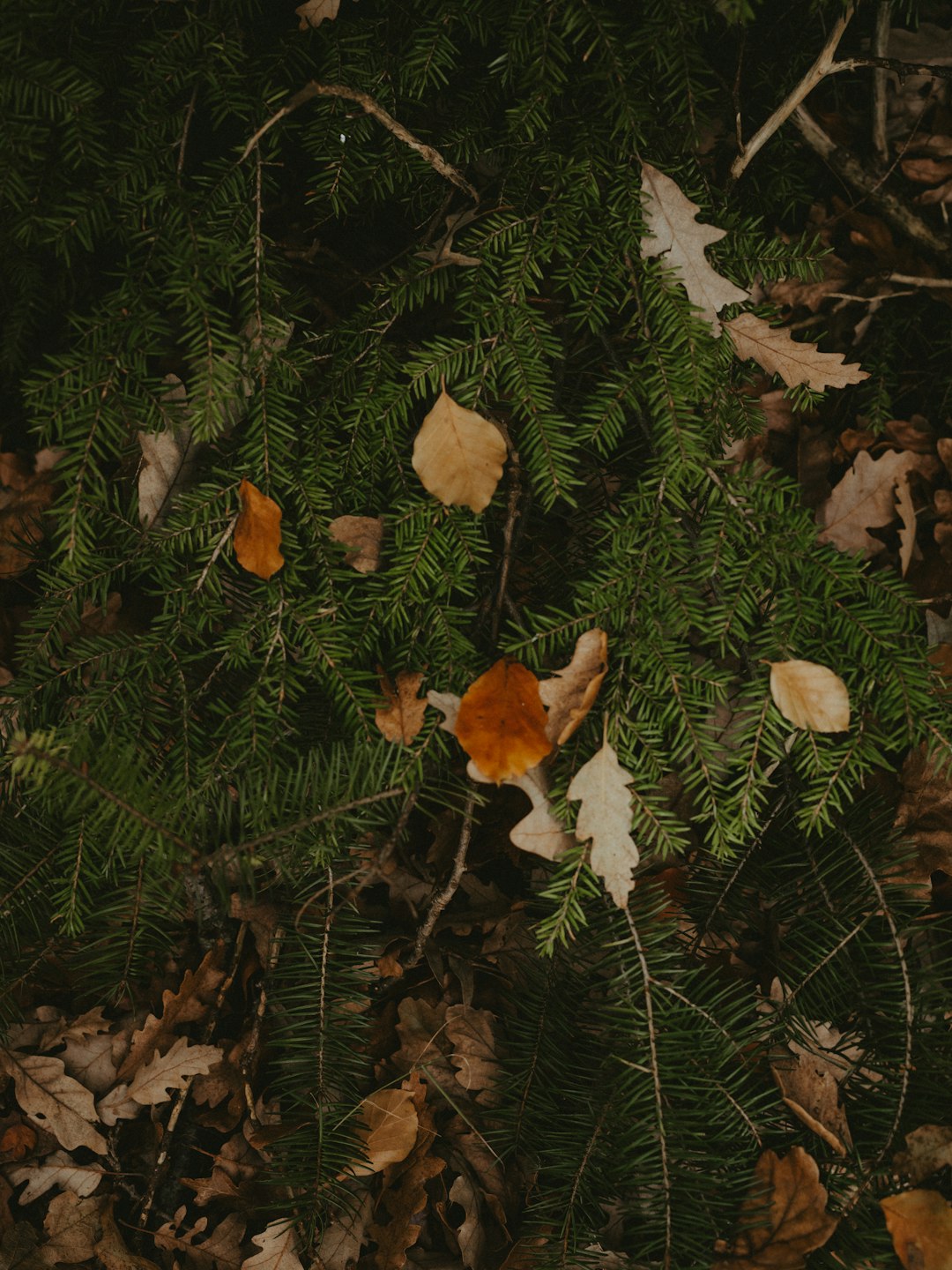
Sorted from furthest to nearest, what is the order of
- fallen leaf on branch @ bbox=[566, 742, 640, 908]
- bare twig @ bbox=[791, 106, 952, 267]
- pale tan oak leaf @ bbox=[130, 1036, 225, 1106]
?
bare twig @ bbox=[791, 106, 952, 267] → pale tan oak leaf @ bbox=[130, 1036, 225, 1106] → fallen leaf on branch @ bbox=[566, 742, 640, 908]

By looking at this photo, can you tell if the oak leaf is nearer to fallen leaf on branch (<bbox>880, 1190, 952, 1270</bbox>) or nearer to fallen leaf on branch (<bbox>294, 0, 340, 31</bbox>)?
fallen leaf on branch (<bbox>294, 0, 340, 31</bbox>)

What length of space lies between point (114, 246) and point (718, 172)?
5.25ft

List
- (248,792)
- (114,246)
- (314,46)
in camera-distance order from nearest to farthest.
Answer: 1. (248,792)
2. (314,46)
3. (114,246)

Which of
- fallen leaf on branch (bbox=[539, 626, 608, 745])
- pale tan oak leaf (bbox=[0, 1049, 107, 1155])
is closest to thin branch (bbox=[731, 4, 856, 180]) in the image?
fallen leaf on branch (bbox=[539, 626, 608, 745])

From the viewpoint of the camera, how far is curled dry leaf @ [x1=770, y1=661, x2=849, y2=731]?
4.64ft

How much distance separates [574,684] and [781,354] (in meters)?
0.85

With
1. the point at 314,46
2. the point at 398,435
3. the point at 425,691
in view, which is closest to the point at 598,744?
the point at 425,691

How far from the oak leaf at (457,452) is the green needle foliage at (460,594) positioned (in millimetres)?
68

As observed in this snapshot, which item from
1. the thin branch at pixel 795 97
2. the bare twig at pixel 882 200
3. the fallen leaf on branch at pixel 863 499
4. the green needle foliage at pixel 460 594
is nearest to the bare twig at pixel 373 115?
the green needle foliage at pixel 460 594

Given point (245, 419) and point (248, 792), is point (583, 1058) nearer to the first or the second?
point (248, 792)

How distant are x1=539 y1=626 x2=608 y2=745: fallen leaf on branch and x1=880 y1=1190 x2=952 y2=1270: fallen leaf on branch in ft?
3.45

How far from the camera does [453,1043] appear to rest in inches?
77.0

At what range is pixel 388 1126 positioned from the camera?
1829mm

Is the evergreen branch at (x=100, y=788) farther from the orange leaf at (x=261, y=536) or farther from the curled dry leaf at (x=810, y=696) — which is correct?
the curled dry leaf at (x=810, y=696)
